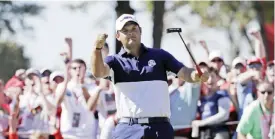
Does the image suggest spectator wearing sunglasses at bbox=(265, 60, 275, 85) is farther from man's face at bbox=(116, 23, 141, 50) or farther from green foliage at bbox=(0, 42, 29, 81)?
green foliage at bbox=(0, 42, 29, 81)

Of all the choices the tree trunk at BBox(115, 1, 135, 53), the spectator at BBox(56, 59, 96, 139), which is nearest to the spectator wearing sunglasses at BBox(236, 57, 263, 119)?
the spectator at BBox(56, 59, 96, 139)

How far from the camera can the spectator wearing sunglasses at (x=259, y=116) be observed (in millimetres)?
12531

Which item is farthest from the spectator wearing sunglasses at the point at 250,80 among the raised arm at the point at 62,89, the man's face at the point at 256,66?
the raised arm at the point at 62,89

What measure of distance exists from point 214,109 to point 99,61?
5.56 metres

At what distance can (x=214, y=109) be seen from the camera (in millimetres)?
13891

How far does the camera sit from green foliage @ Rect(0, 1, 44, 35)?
21.4 m

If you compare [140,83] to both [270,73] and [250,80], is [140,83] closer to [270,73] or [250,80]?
[250,80]

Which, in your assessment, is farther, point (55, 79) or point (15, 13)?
point (15, 13)

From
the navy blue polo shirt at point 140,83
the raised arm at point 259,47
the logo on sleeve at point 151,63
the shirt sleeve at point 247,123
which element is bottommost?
the shirt sleeve at point 247,123

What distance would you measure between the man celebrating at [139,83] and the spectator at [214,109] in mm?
4899

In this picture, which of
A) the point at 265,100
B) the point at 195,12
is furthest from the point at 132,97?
the point at 195,12

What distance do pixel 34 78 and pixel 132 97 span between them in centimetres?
590

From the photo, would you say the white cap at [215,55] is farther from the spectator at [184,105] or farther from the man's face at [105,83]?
the man's face at [105,83]

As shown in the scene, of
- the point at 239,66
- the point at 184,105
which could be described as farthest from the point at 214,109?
the point at 239,66
